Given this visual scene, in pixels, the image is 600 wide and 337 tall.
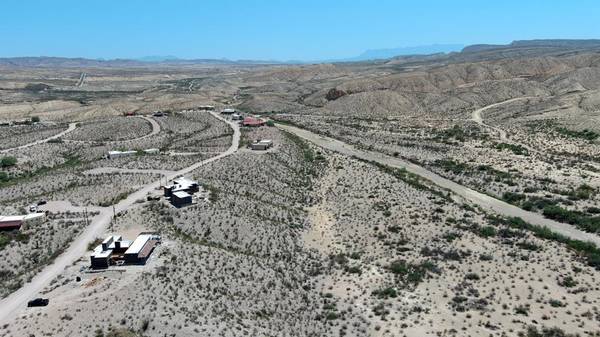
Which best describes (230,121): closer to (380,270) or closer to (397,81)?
(380,270)

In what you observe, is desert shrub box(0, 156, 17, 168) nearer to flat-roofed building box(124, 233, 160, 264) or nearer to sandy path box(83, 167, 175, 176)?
sandy path box(83, 167, 175, 176)

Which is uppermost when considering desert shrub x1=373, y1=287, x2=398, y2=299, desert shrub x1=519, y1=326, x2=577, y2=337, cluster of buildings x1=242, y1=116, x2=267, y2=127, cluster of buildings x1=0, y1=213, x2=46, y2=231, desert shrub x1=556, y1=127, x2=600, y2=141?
cluster of buildings x1=242, y1=116, x2=267, y2=127

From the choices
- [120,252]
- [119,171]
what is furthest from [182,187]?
[119,171]

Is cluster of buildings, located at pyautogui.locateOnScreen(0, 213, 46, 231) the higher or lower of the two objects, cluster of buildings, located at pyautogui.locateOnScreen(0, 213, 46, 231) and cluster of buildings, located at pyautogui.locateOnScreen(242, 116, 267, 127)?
the lower

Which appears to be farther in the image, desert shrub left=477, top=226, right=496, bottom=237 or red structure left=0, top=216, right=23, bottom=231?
desert shrub left=477, top=226, right=496, bottom=237

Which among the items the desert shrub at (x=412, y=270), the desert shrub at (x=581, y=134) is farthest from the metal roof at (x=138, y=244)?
the desert shrub at (x=581, y=134)

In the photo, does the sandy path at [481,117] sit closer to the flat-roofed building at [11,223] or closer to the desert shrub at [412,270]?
the desert shrub at [412,270]

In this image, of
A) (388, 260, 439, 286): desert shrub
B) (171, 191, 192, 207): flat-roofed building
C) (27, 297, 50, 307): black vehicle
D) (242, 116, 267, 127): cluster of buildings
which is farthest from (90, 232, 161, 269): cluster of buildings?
(242, 116, 267, 127): cluster of buildings

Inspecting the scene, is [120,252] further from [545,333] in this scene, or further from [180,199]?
[545,333]
